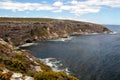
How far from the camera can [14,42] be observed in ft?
427

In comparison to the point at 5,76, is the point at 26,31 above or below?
below

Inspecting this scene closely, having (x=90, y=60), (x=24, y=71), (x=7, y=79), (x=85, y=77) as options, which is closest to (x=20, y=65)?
(x=24, y=71)

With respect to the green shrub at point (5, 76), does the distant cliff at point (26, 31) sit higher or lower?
lower

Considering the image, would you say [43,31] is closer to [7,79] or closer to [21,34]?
[21,34]

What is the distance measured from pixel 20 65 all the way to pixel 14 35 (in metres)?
106

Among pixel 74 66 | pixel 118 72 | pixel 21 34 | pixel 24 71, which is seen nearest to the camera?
pixel 24 71

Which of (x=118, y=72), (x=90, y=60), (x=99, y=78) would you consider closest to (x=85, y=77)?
(x=99, y=78)

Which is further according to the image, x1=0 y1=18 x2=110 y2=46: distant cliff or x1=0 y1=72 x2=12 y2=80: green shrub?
x1=0 y1=18 x2=110 y2=46: distant cliff

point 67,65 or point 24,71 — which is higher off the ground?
point 24,71

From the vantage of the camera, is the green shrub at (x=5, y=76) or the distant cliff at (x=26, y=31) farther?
the distant cliff at (x=26, y=31)

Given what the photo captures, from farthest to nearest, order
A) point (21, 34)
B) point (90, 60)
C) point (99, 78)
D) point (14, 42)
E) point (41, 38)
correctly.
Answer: point (41, 38) < point (21, 34) < point (14, 42) < point (90, 60) < point (99, 78)

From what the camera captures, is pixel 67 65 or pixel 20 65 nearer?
pixel 20 65

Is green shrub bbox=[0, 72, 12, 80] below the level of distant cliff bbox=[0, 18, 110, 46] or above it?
above

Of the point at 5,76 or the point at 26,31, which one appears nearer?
the point at 5,76
